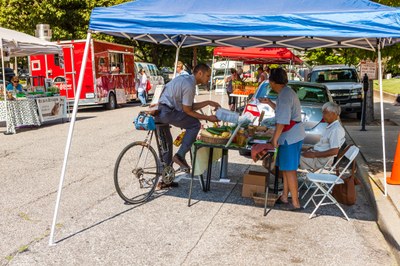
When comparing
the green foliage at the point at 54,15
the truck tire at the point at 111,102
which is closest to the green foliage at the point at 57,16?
the green foliage at the point at 54,15

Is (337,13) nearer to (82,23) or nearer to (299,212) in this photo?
(299,212)

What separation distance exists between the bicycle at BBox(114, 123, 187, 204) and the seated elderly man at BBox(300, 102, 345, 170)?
6.45 ft

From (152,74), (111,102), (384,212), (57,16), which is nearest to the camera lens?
(384,212)

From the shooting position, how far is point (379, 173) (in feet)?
24.5

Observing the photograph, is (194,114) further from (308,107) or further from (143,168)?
(308,107)

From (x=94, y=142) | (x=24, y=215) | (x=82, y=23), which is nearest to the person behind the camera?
(x=24, y=215)

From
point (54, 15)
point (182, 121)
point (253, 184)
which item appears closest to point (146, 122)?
point (182, 121)

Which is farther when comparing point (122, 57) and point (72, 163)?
point (122, 57)

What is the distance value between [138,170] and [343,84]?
41.3 feet

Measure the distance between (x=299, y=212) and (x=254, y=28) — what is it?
247 cm

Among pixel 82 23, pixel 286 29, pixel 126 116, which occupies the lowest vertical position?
pixel 126 116

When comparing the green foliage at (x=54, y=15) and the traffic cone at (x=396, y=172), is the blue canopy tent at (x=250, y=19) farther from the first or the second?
the green foliage at (x=54, y=15)

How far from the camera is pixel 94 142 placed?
11133 millimetres

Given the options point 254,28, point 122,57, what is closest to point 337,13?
point 254,28
